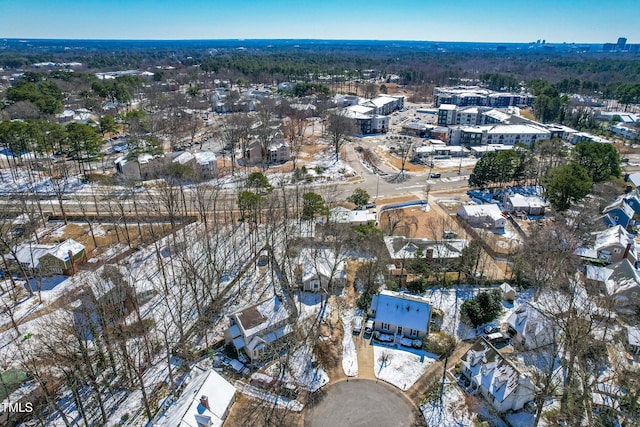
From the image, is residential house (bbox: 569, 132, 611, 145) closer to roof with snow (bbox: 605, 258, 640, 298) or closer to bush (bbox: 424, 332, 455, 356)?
roof with snow (bbox: 605, 258, 640, 298)

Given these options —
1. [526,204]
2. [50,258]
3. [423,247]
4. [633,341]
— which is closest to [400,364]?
[423,247]

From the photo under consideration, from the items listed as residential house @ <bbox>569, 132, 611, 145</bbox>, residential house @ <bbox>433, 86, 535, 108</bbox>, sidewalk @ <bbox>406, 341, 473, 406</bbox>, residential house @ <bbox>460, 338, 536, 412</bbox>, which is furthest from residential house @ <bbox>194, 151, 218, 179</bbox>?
residential house @ <bbox>433, 86, 535, 108</bbox>

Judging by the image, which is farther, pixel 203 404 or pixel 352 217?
pixel 352 217

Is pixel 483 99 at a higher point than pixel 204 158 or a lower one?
higher

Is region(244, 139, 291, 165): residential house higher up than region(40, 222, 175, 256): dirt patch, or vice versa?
region(244, 139, 291, 165): residential house

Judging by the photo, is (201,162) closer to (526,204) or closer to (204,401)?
(204,401)

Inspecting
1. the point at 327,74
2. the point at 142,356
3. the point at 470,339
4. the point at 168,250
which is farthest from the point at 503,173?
the point at 327,74
